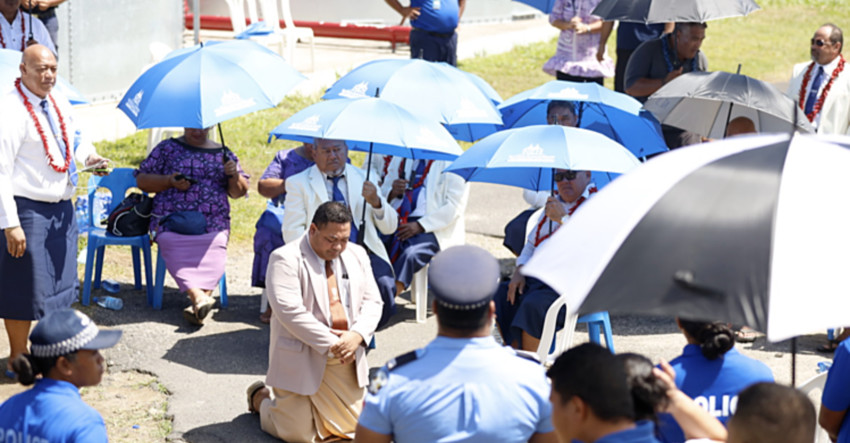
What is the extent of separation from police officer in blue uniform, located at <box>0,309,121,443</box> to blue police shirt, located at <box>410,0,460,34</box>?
334 inches

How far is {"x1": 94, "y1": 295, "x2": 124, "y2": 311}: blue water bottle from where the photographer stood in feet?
26.4

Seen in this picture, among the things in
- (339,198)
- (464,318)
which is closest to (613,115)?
(339,198)

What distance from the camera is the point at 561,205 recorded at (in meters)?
6.77

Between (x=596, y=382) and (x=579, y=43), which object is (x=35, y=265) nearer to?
(x=596, y=382)

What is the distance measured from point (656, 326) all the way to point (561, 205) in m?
1.90

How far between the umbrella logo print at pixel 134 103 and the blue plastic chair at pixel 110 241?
3.36 feet

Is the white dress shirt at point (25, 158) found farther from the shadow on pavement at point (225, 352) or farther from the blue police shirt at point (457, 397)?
the blue police shirt at point (457, 397)

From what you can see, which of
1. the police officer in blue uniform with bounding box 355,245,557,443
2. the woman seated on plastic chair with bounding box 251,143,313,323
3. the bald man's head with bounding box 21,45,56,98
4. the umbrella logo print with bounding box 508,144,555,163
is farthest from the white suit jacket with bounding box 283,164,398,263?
the police officer in blue uniform with bounding box 355,245,557,443

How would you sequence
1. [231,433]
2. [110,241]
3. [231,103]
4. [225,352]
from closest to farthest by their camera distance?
[231,433] → [231,103] → [225,352] → [110,241]

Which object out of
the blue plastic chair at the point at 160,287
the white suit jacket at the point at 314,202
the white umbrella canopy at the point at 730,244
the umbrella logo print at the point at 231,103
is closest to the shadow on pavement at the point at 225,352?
the blue plastic chair at the point at 160,287

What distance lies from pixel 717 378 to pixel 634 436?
1236 mm

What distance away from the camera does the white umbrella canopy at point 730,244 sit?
9.86ft

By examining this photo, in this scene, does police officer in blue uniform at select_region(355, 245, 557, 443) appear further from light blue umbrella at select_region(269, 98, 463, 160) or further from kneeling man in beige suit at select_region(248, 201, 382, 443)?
light blue umbrella at select_region(269, 98, 463, 160)

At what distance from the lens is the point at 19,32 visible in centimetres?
868
